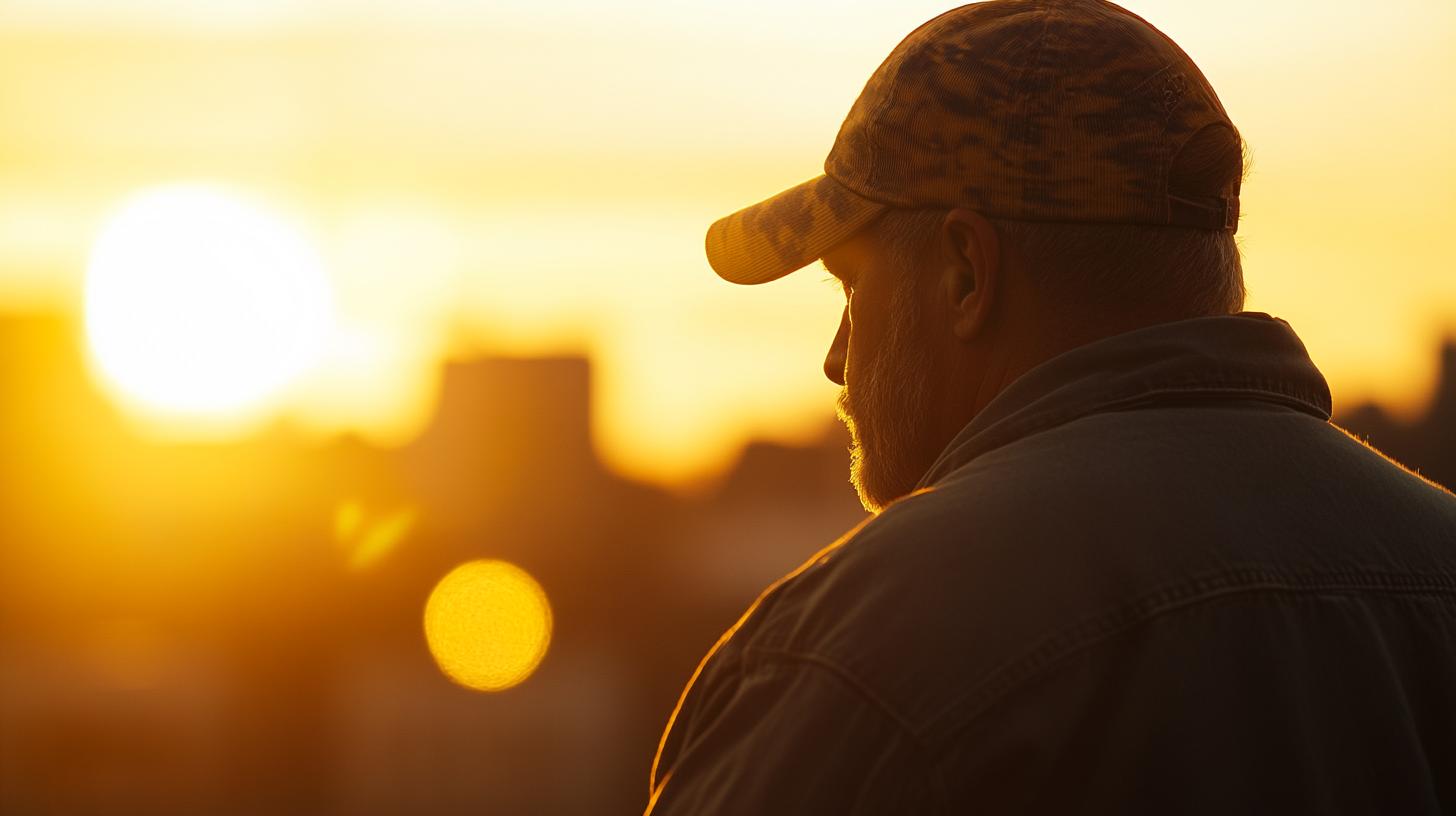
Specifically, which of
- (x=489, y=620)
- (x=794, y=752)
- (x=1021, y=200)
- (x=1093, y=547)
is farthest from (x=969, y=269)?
(x=489, y=620)

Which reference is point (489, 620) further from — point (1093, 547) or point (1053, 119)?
point (1093, 547)

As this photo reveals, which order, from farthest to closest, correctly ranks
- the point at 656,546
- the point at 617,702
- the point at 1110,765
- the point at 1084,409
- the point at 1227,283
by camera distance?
1. the point at 656,546
2. the point at 617,702
3. the point at 1227,283
4. the point at 1084,409
5. the point at 1110,765

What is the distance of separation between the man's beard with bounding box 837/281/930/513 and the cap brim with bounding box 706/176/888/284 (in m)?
0.16

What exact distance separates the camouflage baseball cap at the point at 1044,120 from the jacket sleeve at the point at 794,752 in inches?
30.6

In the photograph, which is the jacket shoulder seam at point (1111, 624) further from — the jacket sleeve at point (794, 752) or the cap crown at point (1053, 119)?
the cap crown at point (1053, 119)

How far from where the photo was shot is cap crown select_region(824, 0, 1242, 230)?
2020 millimetres

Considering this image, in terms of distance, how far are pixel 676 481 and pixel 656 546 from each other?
19.2ft

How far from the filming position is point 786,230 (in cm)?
250

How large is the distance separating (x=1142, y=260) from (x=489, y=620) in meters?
80.7

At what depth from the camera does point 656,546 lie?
259ft

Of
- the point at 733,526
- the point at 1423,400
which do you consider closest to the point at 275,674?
the point at 733,526

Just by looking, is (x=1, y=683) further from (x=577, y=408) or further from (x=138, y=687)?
(x=577, y=408)

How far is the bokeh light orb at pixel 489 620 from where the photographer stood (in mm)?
78688

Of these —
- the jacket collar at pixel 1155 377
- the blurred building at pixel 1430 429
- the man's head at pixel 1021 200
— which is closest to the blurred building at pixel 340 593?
the blurred building at pixel 1430 429
